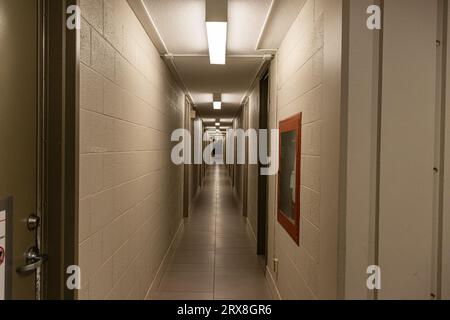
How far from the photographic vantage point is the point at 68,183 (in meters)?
1.34

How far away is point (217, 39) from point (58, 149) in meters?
1.72

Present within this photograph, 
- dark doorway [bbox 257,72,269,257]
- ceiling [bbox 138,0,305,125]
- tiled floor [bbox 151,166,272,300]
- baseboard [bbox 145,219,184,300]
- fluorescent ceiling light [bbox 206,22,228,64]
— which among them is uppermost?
ceiling [bbox 138,0,305,125]

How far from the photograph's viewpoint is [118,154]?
1985 mm

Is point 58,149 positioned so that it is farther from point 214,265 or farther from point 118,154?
point 214,265

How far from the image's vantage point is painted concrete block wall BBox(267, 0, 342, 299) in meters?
1.47

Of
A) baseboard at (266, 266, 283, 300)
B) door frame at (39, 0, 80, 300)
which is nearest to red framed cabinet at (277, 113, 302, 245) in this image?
baseboard at (266, 266, 283, 300)

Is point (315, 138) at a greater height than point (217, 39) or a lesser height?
lesser

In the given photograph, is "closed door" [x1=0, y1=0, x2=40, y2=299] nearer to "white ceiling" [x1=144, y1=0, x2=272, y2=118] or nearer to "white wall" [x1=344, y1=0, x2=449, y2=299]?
"white ceiling" [x1=144, y1=0, x2=272, y2=118]

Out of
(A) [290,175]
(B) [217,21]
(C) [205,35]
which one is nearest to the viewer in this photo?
(B) [217,21]

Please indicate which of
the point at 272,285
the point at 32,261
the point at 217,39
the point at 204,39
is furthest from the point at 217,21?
the point at 272,285

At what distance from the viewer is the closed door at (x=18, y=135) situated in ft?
3.51

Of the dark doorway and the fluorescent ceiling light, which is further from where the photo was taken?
the dark doorway

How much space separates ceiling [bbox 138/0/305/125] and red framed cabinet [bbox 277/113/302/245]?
0.81 m
